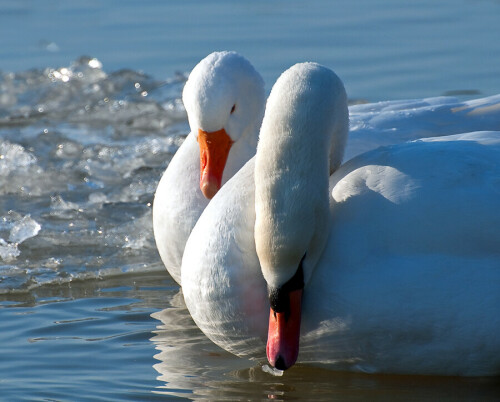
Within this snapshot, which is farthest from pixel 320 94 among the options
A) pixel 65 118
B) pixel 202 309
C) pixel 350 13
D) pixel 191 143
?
pixel 350 13

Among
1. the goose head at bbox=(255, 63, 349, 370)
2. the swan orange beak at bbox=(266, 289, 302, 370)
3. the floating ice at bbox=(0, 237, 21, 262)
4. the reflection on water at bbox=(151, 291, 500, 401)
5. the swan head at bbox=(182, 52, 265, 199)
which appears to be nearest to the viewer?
the goose head at bbox=(255, 63, 349, 370)

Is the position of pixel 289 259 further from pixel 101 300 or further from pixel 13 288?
pixel 13 288

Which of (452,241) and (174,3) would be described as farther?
(174,3)

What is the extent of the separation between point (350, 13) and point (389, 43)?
1024mm

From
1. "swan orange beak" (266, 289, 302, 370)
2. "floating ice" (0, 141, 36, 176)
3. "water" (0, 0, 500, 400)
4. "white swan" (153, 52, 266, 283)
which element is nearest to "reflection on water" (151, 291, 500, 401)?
"water" (0, 0, 500, 400)

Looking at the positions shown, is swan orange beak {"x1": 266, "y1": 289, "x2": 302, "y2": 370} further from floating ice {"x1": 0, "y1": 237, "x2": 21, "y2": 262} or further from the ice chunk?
the ice chunk

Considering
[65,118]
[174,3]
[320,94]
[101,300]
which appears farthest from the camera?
[174,3]

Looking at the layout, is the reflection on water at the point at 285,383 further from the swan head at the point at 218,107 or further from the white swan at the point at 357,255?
the swan head at the point at 218,107

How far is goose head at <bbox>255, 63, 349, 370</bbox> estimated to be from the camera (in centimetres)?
425

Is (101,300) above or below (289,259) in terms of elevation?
below

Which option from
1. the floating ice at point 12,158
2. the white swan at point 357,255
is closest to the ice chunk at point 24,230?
the floating ice at point 12,158

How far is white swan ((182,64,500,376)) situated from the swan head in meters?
1.07

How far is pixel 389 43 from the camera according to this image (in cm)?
1031

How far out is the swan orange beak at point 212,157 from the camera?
18.9 ft
